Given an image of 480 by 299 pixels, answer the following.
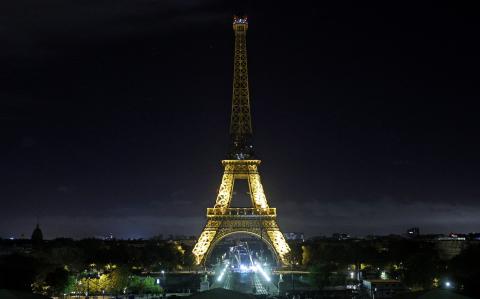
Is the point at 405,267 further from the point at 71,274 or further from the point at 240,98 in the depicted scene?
the point at 71,274

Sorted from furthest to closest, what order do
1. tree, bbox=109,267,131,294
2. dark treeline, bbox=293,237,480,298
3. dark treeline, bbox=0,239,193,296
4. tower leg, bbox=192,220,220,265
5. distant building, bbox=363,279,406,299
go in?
1. tower leg, bbox=192,220,220,265
2. tree, bbox=109,267,131,294
3. dark treeline, bbox=293,237,480,298
4. distant building, bbox=363,279,406,299
5. dark treeline, bbox=0,239,193,296

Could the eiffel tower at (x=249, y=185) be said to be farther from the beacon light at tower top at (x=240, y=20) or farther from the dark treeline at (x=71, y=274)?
the dark treeline at (x=71, y=274)

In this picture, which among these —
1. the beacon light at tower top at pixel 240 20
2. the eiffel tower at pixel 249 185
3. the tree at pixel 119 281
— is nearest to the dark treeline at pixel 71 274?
the tree at pixel 119 281

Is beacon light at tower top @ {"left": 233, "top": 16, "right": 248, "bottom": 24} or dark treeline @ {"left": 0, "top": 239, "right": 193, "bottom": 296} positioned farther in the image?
beacon light at tower top @ {"left": 233, "top": 16, "right": 248, "bottom": 24}

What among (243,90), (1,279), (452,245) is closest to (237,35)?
(243,90)

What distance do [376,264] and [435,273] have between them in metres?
20.1

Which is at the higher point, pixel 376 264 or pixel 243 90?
pixel 243 90

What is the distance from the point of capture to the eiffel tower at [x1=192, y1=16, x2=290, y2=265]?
7238cm

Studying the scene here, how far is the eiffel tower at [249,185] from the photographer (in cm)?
7238

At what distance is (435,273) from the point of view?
53.6 metres

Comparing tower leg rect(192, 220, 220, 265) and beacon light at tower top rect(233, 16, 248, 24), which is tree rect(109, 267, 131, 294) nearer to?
tower leg rect(192, 220, 220, 265)

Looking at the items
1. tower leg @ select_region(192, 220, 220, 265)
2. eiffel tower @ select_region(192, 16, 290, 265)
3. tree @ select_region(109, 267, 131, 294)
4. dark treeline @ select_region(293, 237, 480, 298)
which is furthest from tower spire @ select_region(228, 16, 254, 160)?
tree @ select_region(109, 267, 131, 294)

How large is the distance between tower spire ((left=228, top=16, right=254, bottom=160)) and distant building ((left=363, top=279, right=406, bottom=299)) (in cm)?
2440

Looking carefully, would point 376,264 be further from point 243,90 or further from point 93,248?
point 93,248
